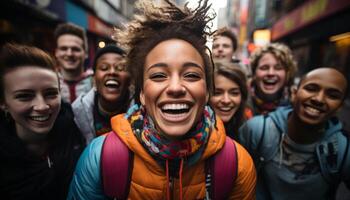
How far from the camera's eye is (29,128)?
1829 millimetres

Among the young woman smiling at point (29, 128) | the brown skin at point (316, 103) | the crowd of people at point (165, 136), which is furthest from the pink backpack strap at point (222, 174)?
the young woman smiling at point (29, 128)

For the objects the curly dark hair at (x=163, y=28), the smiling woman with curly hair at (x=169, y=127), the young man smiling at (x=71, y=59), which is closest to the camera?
the smiling woman with curly hair at (x=169, y=127)

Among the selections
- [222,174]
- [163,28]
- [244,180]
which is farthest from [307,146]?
[163,28]

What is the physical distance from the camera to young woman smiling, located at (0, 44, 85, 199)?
69.3 inches

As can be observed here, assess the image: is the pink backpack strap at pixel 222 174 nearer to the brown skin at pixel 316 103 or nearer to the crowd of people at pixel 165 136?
the crowd of people at pixel 165 136

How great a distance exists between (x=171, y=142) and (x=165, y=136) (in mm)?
60

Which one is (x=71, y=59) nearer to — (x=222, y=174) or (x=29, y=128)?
(x=29, y=128)


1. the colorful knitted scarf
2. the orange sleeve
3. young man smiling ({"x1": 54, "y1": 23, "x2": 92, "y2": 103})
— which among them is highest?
young man smiling ({"x1": 54, "y1": 23, "x2": 92, "y2": 103})

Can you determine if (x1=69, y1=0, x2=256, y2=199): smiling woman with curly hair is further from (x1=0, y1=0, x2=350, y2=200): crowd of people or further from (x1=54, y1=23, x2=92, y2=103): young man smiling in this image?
(x1=54, y1=23, x2=92, y2=103): young man smiling

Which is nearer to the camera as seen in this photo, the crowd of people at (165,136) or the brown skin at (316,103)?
the crowd of people at (165,136)

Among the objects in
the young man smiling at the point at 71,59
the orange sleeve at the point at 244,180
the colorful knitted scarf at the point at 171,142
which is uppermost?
the young man smiling at the point at 71,59

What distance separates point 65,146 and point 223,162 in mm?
1382

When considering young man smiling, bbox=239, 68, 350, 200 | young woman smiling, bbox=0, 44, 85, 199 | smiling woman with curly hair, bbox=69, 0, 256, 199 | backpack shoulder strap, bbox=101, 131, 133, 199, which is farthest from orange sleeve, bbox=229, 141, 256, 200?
young woman smiling, bbox=0, 44, 85, 199

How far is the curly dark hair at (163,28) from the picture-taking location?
1.68 meters
